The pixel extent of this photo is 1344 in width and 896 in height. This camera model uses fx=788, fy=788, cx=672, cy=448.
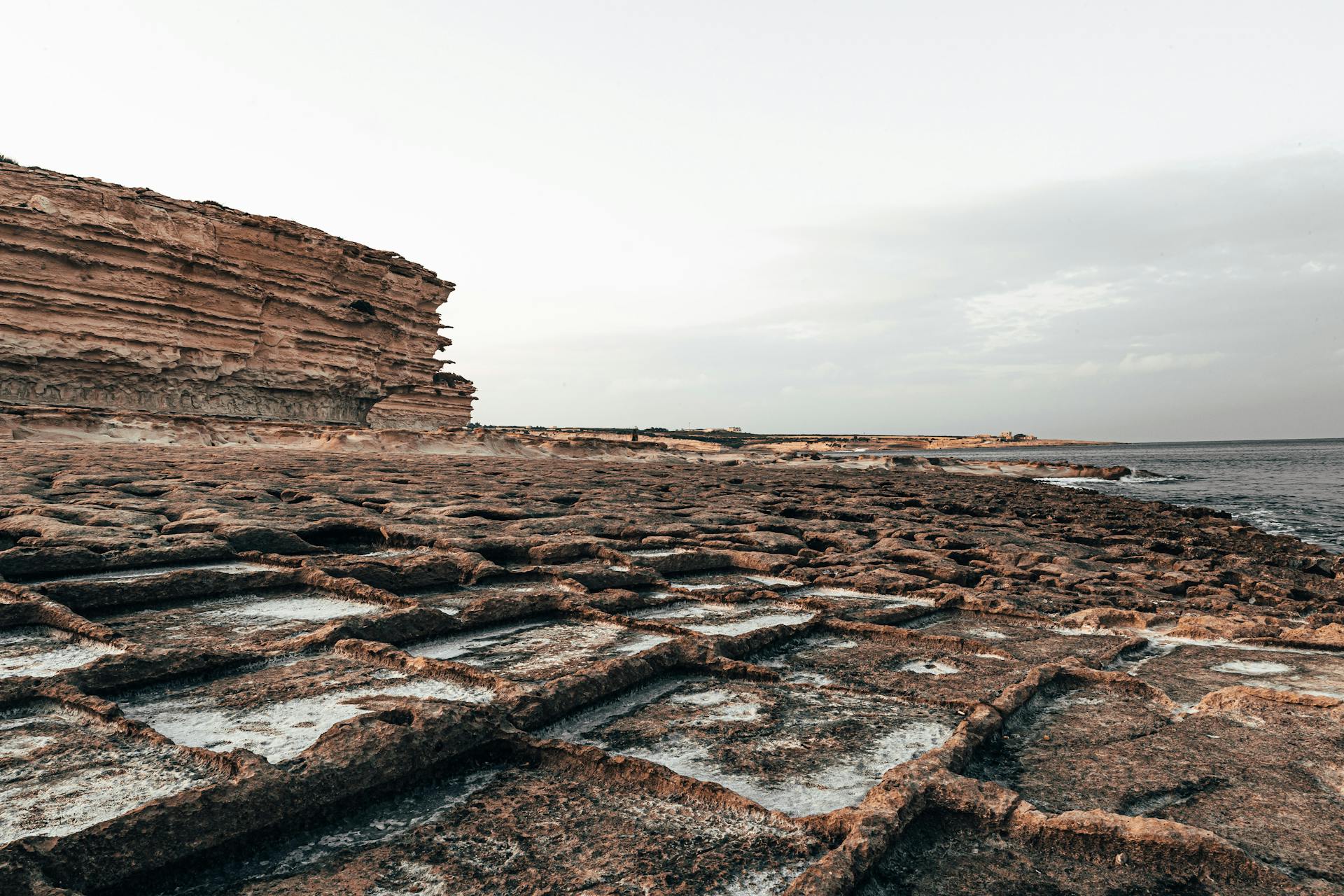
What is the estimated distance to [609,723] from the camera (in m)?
2.58

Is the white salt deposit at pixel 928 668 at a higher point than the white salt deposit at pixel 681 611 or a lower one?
lower

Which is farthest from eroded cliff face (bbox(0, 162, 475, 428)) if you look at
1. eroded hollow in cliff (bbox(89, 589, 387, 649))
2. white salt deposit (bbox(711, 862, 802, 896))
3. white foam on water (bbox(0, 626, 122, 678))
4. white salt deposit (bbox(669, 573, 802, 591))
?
white salt deposit (bbox(711, 862, 802, 896))

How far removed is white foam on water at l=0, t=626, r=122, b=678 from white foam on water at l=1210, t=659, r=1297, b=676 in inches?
182

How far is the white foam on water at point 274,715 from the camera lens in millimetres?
2197

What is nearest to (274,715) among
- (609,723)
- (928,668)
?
(609,723)

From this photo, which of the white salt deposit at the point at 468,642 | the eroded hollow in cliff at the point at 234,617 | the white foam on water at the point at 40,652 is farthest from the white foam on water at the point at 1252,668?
the white foam on water at the point at 40,652

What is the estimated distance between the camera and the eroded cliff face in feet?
68.6

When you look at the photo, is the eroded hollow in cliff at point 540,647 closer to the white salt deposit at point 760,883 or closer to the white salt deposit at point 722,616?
the white salt deposit at point 722,616

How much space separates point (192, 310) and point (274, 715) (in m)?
25.9

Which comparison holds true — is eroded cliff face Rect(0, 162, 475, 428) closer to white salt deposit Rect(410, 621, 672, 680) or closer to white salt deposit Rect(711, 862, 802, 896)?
white salt deposit Rect(410, 621, 672, 680)

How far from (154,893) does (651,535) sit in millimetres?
5304

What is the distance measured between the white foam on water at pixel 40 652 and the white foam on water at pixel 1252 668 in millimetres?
4628

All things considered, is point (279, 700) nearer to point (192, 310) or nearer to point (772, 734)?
point (772, 734)

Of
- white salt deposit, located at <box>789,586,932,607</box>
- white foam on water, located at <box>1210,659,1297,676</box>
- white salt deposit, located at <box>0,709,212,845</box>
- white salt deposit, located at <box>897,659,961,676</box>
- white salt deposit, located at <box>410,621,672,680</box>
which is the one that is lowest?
white foam on water, located at <box>1210,659,1297,676</box>
